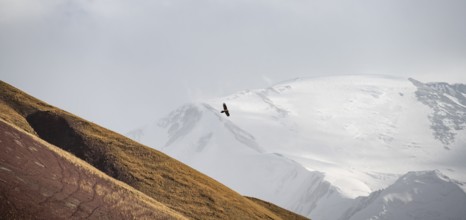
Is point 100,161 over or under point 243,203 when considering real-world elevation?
over

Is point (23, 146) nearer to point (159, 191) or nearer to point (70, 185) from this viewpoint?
point (70, 185)

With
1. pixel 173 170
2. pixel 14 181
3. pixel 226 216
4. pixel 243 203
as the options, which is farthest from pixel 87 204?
pixel 243 203

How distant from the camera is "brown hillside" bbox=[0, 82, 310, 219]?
6206 cm

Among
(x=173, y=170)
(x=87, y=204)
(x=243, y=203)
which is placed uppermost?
(x=87, y=204)

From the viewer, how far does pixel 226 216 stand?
63438mm

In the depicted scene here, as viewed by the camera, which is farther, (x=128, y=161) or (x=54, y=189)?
(x=128, y=161)

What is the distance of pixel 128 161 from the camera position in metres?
66.6

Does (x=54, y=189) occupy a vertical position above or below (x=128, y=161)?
above

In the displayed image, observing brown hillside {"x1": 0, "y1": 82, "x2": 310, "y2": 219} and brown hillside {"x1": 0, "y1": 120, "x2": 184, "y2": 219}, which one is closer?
brown hillside {"x1": 0, "y1": 120, "x2": 184, "y2": 219}

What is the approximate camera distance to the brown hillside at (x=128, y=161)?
204 ft

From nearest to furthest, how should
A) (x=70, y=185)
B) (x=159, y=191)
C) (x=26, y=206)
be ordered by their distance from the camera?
1. (x=26, y=206)
2. (x=70, y=185)
3. (x=159, y=191)

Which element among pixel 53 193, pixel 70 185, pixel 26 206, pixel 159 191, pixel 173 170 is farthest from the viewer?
pixel 173 170

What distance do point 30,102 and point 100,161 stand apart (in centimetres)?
1767

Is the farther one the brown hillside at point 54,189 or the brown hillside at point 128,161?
the brown hillside at point 128,161
